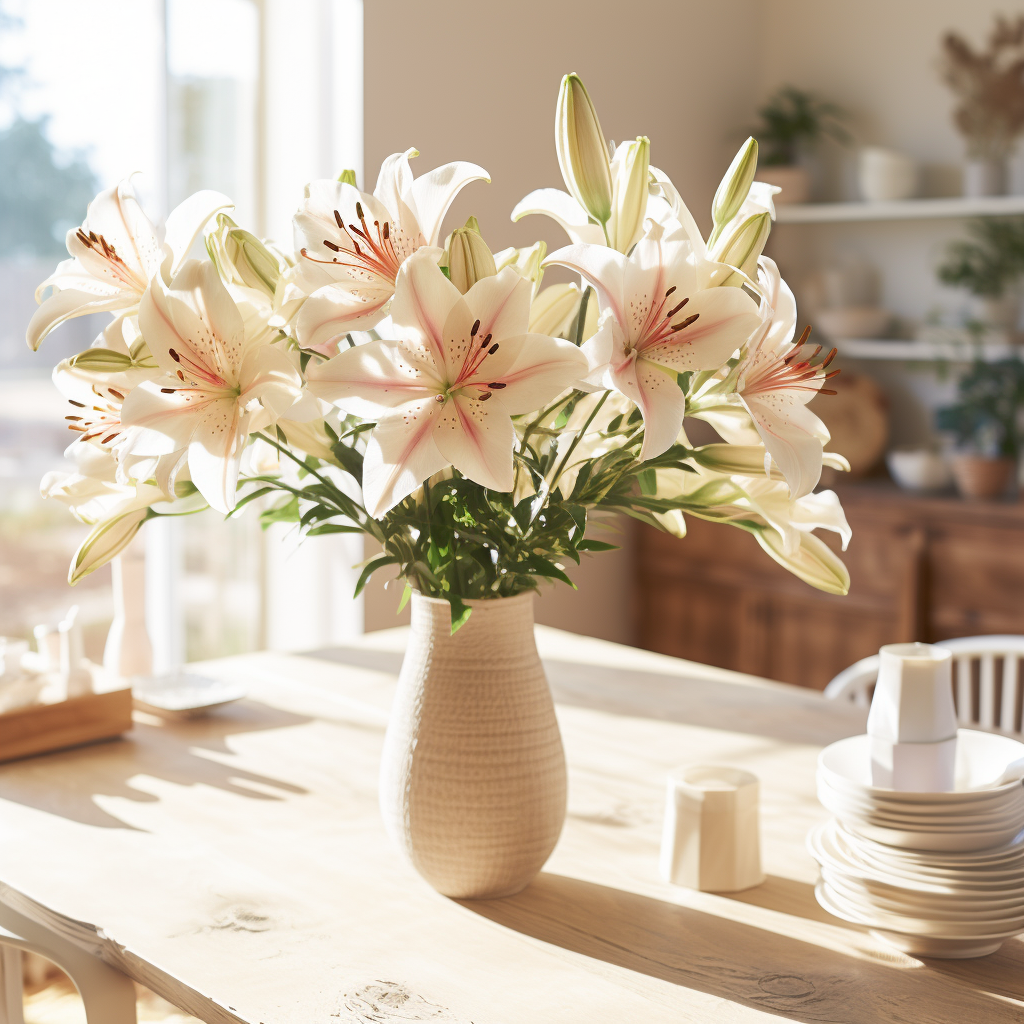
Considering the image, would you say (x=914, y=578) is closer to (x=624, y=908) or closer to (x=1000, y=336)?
(x=1000, y=336)

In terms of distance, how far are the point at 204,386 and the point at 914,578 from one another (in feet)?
9.13

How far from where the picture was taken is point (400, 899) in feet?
3.80

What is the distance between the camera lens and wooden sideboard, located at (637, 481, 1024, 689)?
325cm

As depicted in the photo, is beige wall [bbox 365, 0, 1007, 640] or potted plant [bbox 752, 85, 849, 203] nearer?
beige wall [bbox 365, 0, 1007, 640]

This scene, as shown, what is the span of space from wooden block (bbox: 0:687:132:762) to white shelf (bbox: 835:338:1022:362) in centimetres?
270

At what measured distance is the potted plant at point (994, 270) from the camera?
3.53 metres

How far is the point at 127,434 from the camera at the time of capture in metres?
0.98

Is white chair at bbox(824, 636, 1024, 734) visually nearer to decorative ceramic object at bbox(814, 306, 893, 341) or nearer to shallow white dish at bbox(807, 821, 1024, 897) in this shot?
shallow white dish at bbox(807, 821, 1024, 897)

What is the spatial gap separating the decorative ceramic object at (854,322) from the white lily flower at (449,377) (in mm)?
3089

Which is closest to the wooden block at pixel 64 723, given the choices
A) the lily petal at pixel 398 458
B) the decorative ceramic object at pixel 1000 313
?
the lily petal at pixel 398 458

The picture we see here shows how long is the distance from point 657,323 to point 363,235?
A: 232mm

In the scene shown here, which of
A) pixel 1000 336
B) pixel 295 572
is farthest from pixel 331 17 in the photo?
pixel 1000 336

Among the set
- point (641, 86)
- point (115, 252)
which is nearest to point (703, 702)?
point (115, 252)

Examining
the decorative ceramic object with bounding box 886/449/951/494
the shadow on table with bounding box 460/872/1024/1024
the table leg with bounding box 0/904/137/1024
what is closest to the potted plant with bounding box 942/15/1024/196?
the decorative ceramic object with bounding box 886/449/951/494
